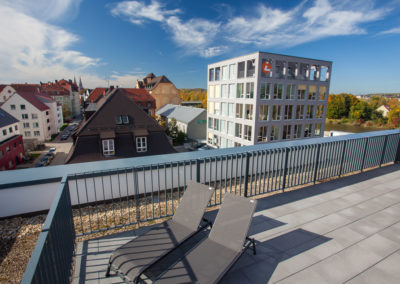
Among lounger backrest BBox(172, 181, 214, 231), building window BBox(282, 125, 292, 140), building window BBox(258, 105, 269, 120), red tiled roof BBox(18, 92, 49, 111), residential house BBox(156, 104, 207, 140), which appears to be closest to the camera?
lounger backrest BBox(172, 181, 214, 231)

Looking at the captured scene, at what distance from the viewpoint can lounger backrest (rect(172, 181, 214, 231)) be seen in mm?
3320

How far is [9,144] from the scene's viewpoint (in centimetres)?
3155

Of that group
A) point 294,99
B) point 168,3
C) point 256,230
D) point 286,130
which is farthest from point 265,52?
point 256,230

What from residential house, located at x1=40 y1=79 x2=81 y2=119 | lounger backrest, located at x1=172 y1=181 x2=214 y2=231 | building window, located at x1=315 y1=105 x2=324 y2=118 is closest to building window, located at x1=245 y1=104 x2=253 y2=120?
building window, located at x1=315 y1=105 x2=324 y2=118

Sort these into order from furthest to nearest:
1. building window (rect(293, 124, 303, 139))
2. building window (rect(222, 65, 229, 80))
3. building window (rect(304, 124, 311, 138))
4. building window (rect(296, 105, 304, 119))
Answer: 1. building window (rect(304, 124, 311, 138))
2. building window (rect(222, 65, 229, 80))
3. building window (rect(293, 124, 303, 139))
4. building window (rect(296, 105, 304, 119))

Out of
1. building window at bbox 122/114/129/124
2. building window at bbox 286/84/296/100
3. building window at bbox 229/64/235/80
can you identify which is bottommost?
building window at bbox 122/114/129/124

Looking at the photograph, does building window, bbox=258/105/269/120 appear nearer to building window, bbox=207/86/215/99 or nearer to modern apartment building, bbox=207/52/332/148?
modern apartment building, bbox=207/52/332/148

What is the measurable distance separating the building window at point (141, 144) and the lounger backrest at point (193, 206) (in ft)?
59.1

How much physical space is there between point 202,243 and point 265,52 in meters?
27.2

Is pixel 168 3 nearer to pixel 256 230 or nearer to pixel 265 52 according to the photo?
pixel 265 52

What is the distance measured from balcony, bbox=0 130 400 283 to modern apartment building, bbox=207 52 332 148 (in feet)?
70.1

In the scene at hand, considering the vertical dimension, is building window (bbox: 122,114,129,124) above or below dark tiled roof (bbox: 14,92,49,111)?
below

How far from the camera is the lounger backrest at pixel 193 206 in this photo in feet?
10.9

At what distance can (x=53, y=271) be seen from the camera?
1831 millimetres
